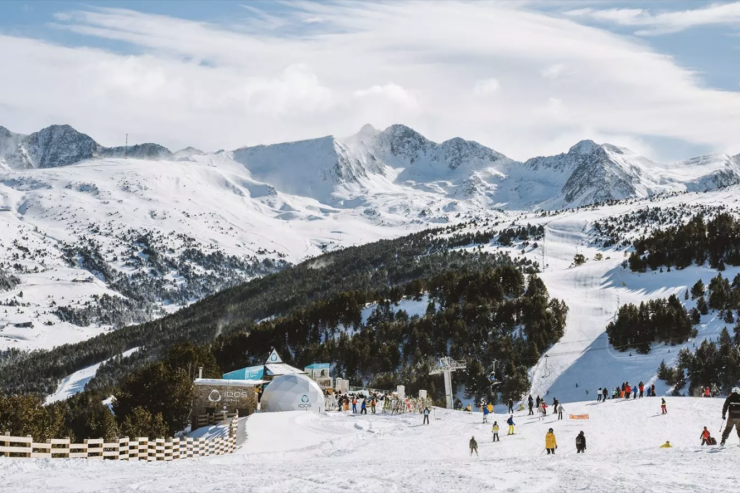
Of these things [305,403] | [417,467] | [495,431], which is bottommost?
[495,431]

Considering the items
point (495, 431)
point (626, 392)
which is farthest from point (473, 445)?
point (626, 392)

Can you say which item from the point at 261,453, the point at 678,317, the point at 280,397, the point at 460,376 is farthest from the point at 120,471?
the point at 678,317

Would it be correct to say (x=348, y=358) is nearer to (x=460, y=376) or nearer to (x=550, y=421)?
(x=460, y=376)

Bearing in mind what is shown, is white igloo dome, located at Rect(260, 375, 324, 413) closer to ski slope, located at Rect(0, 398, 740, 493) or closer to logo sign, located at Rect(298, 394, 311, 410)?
logo sign, located at Rect(298, 394, 311, 410)

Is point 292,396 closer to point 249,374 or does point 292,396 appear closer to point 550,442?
point 249,374

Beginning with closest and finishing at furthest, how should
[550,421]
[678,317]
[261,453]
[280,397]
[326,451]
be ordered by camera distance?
[261,453]
[326,451]
[550,421]
[280,397]
[678,317]

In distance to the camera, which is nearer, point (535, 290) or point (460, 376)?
point (460, 376)

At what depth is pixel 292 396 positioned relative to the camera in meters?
71.6

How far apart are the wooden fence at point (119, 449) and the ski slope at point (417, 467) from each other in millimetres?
1533

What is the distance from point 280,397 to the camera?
71.8 metres

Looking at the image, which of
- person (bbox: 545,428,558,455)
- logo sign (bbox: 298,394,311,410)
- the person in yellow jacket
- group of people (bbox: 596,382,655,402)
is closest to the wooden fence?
person (bbox: 545,428,558,455)

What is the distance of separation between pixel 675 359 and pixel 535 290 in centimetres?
3172

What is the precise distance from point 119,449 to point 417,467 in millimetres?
12095

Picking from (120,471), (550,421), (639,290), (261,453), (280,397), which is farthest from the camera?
(639,290)
